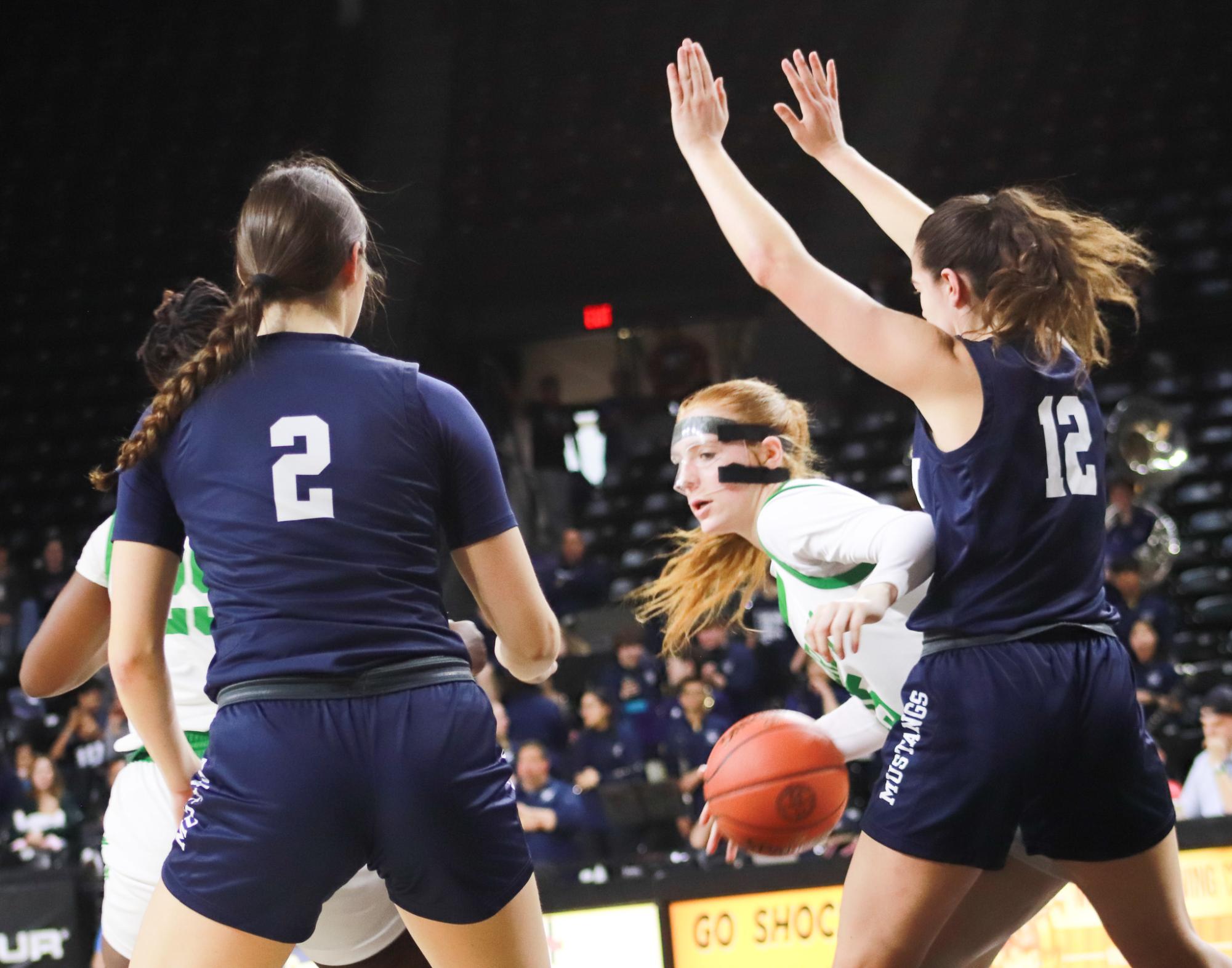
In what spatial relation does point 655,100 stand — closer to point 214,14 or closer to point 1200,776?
point 214,14

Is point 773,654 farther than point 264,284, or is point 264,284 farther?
point 773,654

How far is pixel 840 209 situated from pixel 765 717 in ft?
33.9

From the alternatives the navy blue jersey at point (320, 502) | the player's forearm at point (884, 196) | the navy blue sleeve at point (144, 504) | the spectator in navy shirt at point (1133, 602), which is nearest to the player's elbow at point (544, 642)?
the navy blue jersey at point (320, 502)

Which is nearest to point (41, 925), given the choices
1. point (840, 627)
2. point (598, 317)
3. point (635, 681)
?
point (635, 681)

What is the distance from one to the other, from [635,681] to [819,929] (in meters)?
4.68

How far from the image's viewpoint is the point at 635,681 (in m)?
9.25

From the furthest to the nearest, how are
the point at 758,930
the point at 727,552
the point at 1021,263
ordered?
the point at 758,930, the point at 727,552, the point at 1021,263

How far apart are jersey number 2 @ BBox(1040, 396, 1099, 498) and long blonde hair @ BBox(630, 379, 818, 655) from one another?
0.95 metres

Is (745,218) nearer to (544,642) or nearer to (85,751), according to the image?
(544,642)

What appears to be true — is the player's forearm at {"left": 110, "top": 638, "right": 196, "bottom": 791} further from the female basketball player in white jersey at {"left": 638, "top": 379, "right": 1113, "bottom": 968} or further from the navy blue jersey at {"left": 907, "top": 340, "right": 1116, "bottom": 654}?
the navy blue jersey at {"left": 907, "top": 340, "right": 1116, "bottom": 654}

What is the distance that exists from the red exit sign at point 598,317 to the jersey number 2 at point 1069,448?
1055cm

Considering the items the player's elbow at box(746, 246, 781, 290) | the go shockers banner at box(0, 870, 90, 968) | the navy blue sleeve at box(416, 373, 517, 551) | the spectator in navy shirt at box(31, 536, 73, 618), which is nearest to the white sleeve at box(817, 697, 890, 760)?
the player's elbow at box(746, 246, 781, 290)

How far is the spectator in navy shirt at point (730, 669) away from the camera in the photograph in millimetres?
8922

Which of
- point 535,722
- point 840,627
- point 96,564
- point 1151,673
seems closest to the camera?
point 840,627
